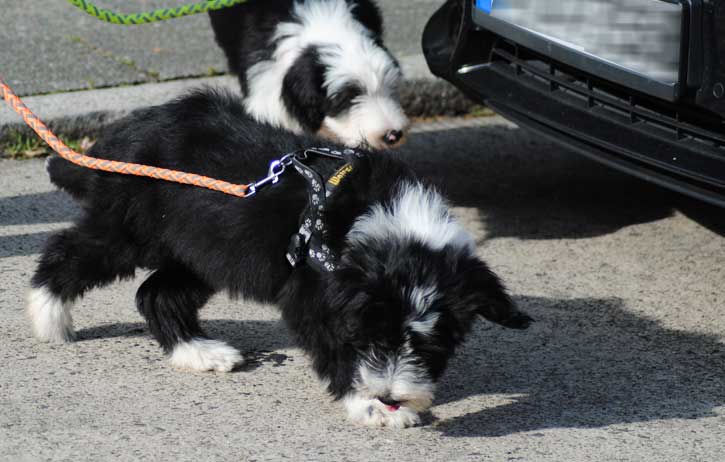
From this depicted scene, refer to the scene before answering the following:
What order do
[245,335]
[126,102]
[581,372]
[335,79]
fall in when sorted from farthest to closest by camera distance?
[126,102] < [335,79] < [245,335] < [581,372]

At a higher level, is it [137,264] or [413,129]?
[137,264]

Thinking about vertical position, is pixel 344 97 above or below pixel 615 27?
below

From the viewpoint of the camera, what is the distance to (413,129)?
6441 mm

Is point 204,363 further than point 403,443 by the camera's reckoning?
Yes

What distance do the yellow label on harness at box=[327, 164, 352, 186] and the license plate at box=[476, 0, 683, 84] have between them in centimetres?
133

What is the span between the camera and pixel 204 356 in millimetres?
3750

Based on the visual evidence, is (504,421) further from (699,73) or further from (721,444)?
(699,73)

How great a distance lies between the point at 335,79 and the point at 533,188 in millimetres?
1198

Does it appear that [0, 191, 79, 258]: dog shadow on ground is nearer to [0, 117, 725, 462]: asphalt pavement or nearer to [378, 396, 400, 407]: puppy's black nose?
[0, 117, 725, 462]: asphalt pavement

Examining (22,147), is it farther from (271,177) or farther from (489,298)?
(489,298)

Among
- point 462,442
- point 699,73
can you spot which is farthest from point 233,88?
point 462,442

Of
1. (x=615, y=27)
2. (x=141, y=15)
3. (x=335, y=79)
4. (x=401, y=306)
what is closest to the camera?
(x=401, y=306)

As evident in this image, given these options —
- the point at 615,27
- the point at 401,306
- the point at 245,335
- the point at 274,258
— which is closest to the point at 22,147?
the point at 245,335

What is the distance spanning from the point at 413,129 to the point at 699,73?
8.78 feet
